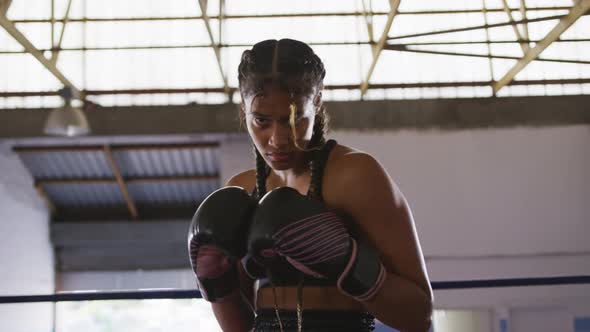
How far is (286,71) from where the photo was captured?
3.11ft

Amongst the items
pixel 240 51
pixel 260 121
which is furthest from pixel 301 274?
pixel 240 51

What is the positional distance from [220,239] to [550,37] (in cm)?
607

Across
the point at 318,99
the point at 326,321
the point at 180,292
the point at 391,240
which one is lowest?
the point at 180,292

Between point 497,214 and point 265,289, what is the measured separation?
20.8 ft

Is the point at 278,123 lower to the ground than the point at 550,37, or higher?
lower

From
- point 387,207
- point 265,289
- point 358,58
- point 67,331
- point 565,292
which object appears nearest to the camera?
point 387,207

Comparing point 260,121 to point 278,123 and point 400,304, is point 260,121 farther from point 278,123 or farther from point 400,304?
point 400,304

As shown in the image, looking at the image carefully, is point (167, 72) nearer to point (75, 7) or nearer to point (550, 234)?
point (75, 7)

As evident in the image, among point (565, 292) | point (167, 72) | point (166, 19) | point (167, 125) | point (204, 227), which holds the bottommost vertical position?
point (565, 292)

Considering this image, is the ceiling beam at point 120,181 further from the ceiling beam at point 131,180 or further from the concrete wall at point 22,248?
the concrete wall at point 22,248

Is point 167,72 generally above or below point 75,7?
below

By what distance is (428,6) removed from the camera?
26.2 feet

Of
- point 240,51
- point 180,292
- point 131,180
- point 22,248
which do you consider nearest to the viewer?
point 180,292

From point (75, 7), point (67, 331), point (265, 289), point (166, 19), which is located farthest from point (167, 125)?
point (265, 289)
